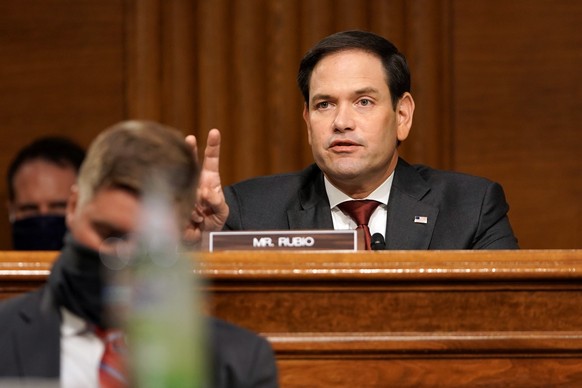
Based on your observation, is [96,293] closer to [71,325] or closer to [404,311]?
[71,325]

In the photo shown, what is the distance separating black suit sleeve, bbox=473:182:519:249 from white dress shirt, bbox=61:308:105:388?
4.63 feet

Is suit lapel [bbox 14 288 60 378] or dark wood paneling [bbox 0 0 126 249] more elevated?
dark wood paneling [bbox 0 0 126 249]

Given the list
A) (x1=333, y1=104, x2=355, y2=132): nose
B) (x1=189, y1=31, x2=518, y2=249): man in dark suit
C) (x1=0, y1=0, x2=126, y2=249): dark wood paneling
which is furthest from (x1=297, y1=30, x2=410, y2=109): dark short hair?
(x1=0, y1=0, x2=126, y2=249): dark wood paneling

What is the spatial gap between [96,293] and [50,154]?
219 centimetres

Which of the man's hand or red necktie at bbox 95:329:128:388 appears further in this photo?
the man's hand

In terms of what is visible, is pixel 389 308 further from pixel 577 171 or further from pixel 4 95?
pixel 4 95

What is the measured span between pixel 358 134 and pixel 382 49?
0.29 meters

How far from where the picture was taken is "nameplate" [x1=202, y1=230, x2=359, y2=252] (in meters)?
2.28

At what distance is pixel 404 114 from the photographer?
3.18 m

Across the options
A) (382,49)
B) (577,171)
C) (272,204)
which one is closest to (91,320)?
(272,204)

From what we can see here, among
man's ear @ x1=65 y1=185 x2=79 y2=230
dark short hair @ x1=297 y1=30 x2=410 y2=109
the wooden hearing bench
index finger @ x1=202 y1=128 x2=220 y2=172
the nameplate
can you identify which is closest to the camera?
man's ear @ x1=65 y1=185 x2=79 y2=230

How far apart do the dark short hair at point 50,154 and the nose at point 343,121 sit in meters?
1.07

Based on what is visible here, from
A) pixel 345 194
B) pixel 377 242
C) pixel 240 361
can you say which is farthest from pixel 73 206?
pixel 345 194

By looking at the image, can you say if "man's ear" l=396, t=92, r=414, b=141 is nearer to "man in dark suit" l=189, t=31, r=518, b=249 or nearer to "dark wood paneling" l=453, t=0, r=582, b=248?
"man in dark suit" l=189, t=31, r=518, b=249
